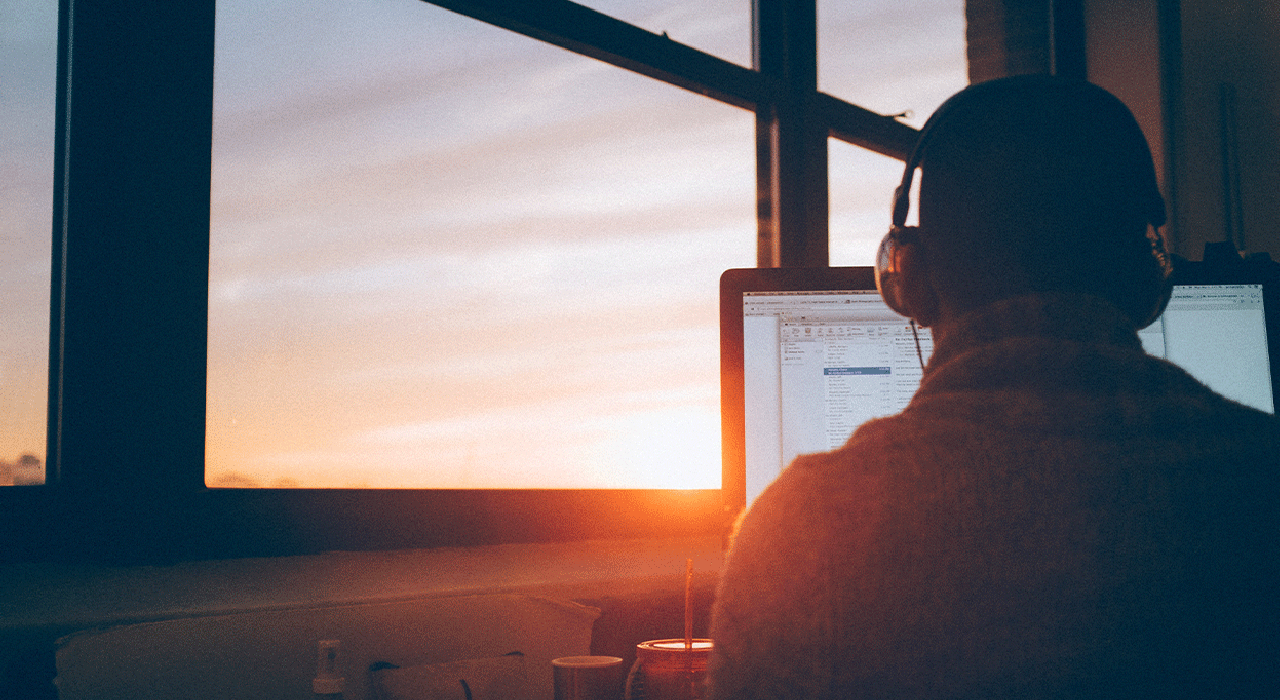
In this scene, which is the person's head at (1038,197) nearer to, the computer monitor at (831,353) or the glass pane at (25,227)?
the computer monitor at (831,353)

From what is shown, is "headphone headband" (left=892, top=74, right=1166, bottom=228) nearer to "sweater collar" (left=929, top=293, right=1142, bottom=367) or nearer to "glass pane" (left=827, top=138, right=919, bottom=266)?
"sweater collar" (left=929, top=293, right=1142, bottom=367)

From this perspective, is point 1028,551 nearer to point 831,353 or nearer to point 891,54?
point 831,353

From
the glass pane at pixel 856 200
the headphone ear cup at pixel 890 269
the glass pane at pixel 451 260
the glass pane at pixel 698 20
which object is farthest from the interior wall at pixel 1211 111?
the headphone ear cup at pixel 890 269

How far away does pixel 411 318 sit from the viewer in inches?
54.6

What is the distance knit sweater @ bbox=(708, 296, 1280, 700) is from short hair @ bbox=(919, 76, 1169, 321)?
A: 11 cm

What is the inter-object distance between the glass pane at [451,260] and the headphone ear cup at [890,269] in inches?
30.7

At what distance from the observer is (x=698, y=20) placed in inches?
73.2

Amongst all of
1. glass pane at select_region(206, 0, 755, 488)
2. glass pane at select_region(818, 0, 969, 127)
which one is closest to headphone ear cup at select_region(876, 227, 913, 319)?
glass pane at select_region(206, 0, 755, 488)

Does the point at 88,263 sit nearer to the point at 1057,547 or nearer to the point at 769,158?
the point at 1057,547

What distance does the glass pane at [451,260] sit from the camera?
122cm

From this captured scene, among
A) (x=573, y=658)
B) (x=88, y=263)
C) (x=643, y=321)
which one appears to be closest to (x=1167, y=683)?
(x=573, y=658)

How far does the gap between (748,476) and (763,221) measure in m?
1.01

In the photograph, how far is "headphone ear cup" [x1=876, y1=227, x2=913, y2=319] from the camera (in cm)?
78

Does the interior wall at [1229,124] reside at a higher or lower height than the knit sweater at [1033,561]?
higher
